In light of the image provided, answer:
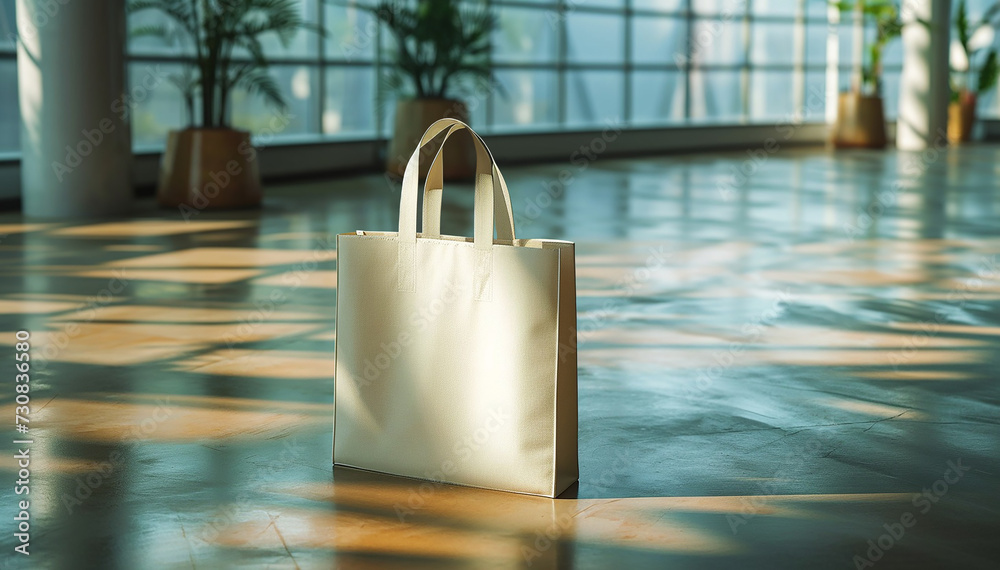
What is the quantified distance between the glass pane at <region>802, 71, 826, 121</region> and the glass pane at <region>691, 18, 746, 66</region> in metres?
1.68

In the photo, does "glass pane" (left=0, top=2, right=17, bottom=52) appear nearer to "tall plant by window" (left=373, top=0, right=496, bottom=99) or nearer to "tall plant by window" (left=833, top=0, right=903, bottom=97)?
"tall plant by window" (left=373, top=0, right=496, bottom=99)

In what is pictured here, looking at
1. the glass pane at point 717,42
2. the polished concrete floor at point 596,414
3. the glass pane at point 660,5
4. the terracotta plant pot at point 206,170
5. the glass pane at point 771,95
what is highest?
the glass pane at point 660,5

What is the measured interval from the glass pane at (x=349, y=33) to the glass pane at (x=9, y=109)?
152 inches

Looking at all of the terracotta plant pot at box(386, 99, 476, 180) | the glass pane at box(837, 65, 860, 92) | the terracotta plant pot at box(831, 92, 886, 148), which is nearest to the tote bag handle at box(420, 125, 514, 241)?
the terracotta plant pot at box(386, 99, 476, 180)

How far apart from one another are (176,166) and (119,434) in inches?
237

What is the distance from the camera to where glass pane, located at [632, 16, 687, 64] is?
16.3 meters

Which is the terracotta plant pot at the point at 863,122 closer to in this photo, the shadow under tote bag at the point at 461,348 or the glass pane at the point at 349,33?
the glass pane at the point at 349,33

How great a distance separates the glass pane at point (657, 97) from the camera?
16.4 metres

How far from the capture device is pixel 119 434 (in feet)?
9.65

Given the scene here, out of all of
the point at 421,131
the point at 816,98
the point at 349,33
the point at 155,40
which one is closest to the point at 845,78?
the point at 816,98

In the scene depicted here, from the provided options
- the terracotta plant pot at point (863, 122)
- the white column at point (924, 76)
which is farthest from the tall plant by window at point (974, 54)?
the terracotta plant pot at point (863, 122)

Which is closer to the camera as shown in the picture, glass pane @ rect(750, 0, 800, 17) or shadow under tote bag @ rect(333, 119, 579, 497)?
shadow under tote bag @ rect(333, 119, 579, 497)

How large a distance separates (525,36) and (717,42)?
13.3ft

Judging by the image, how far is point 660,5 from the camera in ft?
54.5
